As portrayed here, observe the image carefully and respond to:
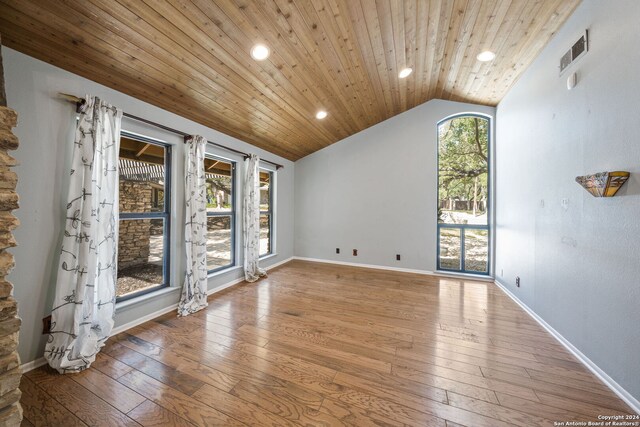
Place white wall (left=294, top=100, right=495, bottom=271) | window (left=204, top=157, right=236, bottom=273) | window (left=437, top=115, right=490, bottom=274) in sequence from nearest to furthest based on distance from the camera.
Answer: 1. window (left=204, top=157, right=236, bottom=273)
2. window (left=437, top=115, right=490, bottom=274)
3. white wall (left=294, top=100, right=495, bottom=271)

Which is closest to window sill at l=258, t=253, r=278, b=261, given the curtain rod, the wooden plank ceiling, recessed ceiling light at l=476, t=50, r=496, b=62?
the curtain rod

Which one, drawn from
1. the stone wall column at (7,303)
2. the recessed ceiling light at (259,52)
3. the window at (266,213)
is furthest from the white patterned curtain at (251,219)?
the stone wall column at (7,303)

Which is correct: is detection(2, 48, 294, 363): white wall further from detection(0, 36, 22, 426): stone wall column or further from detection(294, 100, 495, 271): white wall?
detection(294, 100, 495, 271): white wall

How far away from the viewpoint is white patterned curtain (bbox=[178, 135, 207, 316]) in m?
2.82

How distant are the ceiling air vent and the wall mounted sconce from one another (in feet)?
3.58

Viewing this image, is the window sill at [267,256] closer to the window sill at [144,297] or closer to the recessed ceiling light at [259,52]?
the window sill at [144,297]

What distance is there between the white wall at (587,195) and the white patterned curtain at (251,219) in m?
3.83

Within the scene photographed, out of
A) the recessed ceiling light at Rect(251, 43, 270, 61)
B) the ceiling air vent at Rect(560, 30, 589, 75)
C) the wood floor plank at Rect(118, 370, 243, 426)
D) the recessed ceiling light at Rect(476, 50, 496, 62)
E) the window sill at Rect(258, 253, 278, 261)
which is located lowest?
the wood floor plank at Rect(118, 370, 243, 426)

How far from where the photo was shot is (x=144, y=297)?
2.51 m

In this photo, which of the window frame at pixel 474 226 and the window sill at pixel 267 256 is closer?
the window frame at pixel 474 226

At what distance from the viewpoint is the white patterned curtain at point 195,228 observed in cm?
282

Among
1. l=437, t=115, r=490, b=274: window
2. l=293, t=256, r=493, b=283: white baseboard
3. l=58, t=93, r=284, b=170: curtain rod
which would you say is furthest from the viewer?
l=437, t=115, r=490, b=274: window

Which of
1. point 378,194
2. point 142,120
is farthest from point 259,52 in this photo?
point 378,194

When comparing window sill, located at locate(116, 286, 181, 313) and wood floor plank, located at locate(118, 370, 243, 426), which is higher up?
window sill, located at locate(116, 286, 181, 313)
